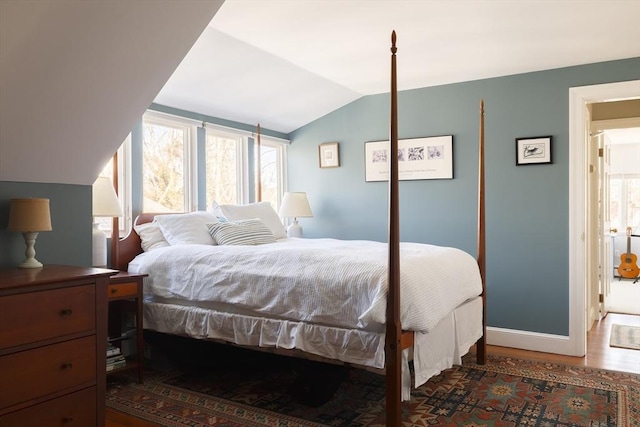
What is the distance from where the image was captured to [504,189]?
168 inches

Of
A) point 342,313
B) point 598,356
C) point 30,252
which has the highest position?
point 30,252

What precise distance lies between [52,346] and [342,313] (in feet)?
4.22

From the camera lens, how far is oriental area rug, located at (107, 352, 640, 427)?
2.61 metres

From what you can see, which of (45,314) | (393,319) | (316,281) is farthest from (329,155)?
(45,314)

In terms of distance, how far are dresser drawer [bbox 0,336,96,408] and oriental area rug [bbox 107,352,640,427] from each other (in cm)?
72

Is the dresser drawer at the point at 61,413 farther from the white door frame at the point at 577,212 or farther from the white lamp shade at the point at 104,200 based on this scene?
the white door frame at the point at 577,212

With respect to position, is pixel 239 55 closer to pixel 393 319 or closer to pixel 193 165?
pixel 193 165

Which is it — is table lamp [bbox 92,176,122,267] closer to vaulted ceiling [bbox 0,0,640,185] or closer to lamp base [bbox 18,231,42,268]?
vaulted ceiling [bbox 0,0,640,185]

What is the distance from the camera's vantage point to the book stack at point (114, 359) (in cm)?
303

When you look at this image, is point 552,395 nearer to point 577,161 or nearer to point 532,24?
point 577,161

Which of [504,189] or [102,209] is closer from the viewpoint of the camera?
[102,209]

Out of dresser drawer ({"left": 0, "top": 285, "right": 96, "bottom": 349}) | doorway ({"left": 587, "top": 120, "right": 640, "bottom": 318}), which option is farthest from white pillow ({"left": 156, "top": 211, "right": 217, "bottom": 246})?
doorway ({"left": 587, "top": 120, "right": 640, "bottom": 318})

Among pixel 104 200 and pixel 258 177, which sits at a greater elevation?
pixel 258 177

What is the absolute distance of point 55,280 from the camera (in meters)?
1.91
